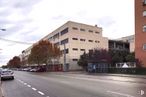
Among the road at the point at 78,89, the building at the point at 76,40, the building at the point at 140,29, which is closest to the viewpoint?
the road at the point at 78,89

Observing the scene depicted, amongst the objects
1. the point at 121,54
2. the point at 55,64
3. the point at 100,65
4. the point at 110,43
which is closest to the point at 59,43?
the point at 55,64

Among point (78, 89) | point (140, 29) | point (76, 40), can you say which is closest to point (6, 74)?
point (78, 89)

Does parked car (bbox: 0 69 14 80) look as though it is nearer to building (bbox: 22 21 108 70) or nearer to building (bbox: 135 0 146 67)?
building (bbox: 135 0 146 67)

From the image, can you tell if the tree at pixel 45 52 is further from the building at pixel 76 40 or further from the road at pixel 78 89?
the road at pixel 78 89

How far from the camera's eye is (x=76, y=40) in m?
101

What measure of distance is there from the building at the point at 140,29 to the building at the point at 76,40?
34.1 meters

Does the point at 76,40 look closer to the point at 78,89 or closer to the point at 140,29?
the point at 140,29

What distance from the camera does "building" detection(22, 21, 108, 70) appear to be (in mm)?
99325

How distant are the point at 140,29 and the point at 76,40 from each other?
40093 mm

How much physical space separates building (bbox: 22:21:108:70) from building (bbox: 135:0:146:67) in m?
34.1

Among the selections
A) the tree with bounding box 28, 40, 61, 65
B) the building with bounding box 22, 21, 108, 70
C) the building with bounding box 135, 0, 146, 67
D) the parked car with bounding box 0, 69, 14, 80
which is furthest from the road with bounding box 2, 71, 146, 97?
the tree with bounding box 28, 40, 61, 65

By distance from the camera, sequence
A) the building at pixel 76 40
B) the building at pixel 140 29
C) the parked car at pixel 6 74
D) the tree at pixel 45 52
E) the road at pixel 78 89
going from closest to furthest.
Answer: the road at pixel 78 89
the parked car at pixel 6 74
the building at pixel 140 29
the building at pixel 76 40
the tree at pixel 45 52

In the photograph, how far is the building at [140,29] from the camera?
6238 centimetres

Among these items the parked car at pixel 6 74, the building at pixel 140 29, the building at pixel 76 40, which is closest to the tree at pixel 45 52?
the building at pixel 76 40
